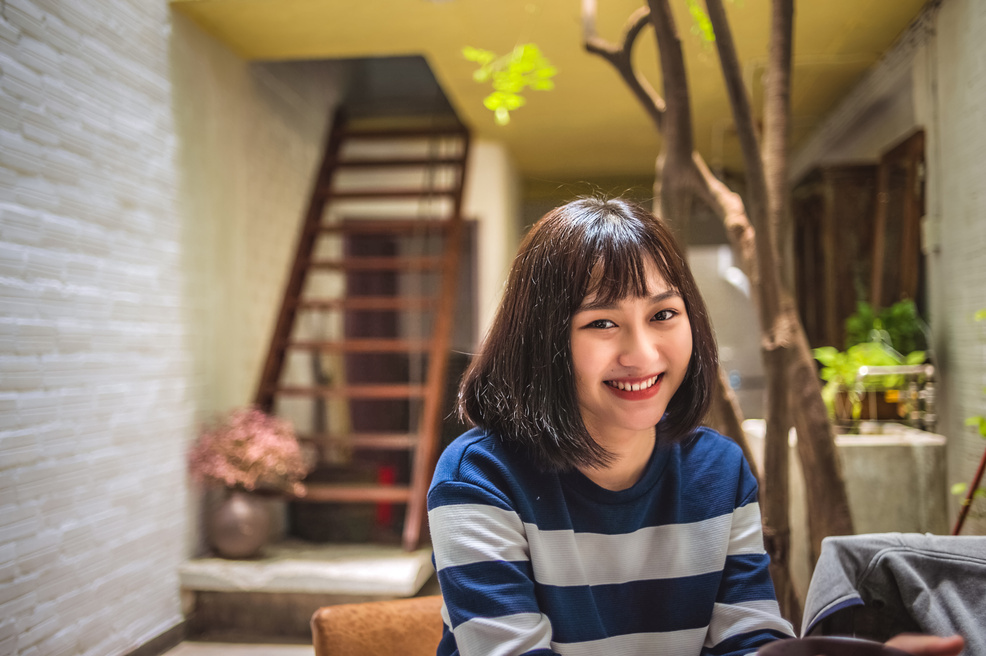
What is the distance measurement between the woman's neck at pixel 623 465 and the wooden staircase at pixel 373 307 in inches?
88.9

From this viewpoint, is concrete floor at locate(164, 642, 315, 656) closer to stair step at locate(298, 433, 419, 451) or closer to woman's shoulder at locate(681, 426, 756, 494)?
stair step at locate(298, 433, 419, 451)

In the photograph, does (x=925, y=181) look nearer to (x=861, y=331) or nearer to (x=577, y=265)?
(x=861, y=331)

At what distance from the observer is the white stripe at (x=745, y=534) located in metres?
1.07

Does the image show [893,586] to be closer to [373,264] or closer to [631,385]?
[631,385]

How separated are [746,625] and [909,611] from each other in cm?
29

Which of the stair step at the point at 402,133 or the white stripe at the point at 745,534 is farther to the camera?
the stair step at the point at 402,133

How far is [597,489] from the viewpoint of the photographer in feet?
3.35

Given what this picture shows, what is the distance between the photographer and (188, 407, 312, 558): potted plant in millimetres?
2916

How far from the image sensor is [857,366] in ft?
8.59

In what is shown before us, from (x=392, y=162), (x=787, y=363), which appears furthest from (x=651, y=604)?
(x=392, y=162)

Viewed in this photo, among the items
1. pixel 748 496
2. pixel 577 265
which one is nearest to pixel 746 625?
pixel 748 496

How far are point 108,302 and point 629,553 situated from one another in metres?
2.06

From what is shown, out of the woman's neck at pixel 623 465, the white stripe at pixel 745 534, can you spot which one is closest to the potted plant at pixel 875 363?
the white stripe at pixel 745 534

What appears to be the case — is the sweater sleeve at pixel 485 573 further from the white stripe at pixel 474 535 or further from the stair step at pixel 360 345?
the stair step at pixel 360 345
